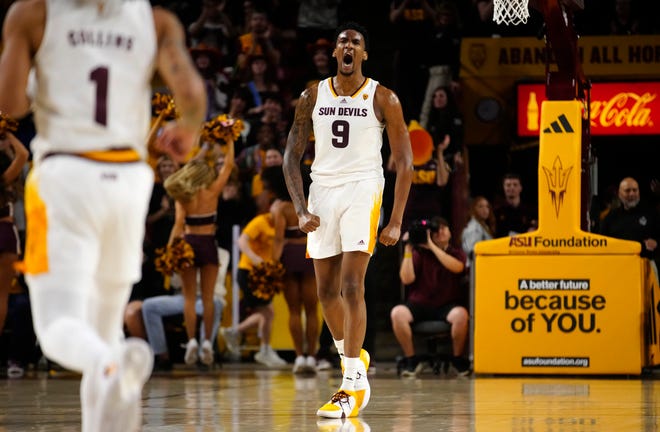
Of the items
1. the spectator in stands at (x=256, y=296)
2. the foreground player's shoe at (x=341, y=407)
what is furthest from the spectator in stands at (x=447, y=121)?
the foreground player's shoe at (x=341, y=407)

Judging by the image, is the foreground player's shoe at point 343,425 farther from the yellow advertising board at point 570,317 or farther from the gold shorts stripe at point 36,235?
the yellow advertising board at point 570,317

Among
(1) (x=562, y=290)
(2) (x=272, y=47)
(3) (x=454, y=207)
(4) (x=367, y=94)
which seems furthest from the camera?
(2) (x=272, y=47)

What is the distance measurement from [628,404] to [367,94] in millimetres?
2934

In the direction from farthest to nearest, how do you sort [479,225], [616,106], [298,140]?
[616,106] → [479,225] → [298,140]

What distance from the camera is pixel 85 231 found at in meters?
4.36

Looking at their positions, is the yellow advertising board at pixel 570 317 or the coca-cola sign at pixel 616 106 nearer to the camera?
the yellow advertising board at pixel 570 317

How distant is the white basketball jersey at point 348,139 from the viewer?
25.8 ft

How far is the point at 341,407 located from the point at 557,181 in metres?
4.79

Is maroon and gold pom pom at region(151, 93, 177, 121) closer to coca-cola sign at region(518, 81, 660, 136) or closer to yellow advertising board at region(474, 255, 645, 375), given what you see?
yellow advertising board at region(474, 255, 645, 375)

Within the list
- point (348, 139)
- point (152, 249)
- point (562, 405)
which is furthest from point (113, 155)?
point (152, 249)

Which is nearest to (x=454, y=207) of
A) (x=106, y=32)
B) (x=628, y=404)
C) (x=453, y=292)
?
(x=453, y=292)

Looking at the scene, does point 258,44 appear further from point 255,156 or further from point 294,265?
point 294,265

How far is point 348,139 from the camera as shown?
7859 millimetres

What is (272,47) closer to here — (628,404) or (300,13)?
(300,13)
